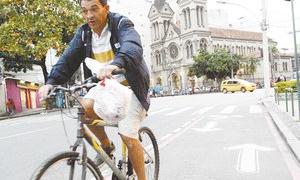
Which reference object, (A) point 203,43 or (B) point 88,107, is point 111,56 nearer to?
(B) point 88,107

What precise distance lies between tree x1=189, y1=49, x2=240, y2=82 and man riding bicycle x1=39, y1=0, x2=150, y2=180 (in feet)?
239

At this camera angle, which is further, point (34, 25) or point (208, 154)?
point (34, 25)

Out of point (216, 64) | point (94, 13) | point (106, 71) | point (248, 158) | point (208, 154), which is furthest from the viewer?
point (216, 64)

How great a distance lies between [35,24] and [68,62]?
3018 centimetres

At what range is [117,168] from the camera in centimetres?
365

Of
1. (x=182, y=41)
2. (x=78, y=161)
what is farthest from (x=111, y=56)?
(x=182, y=41)

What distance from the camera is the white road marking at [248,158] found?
6.34 metres

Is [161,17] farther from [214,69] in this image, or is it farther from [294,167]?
[294,167]

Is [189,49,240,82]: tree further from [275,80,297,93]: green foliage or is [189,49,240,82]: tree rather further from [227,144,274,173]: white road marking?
[227,144,274,173]: white road marking

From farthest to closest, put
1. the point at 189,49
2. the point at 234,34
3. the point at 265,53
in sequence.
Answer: the point at 234,34 → the point at 189,49 → the point at 265,53

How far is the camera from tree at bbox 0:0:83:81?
32.7 m

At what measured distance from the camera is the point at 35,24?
32.7 m

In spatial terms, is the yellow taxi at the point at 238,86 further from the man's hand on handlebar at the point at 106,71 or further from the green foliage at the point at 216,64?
the man's hand on handlebar at the point at 106,71

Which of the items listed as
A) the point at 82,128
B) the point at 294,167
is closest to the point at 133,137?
the point at 82,128
